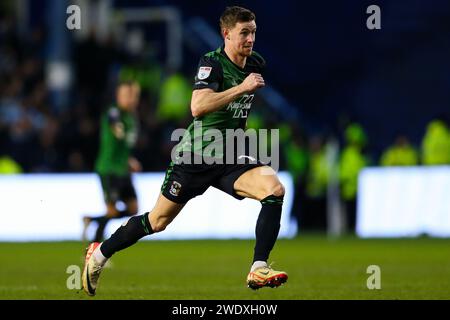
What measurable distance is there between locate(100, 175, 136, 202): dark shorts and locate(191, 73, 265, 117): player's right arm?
5824 mm

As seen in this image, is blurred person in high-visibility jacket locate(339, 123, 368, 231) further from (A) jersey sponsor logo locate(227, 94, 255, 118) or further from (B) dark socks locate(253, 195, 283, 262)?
(B) dark socks locate(253, 195, 283, 262)

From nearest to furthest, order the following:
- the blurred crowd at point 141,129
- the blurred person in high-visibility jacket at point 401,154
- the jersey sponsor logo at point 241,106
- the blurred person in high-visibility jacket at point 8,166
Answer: the jersey sponsor logo at point 241,106, the blurred person in high-visibility jacket at point 8,166, the blurred person in high-visibility jacket at point 401,154, the blurred crowd at point 141,129

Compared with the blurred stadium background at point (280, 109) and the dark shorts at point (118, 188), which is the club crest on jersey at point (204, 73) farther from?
the blurred stadium background at point (280, 109)

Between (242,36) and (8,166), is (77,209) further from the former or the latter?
(242,36)

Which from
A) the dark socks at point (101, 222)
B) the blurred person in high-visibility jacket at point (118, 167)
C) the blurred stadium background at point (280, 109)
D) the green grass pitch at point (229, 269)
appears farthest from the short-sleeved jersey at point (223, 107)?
the blurred stadium background at point (280, 109)

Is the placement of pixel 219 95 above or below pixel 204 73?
below

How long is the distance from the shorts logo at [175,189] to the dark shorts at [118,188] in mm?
5466

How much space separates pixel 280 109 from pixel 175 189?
15845mm

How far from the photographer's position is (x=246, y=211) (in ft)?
64.7

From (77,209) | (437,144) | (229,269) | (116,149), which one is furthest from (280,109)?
(229,269)

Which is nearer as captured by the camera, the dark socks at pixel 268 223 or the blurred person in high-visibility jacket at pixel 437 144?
the dark socks at pixel 268 223

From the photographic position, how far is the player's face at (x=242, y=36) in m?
Result: 9.16

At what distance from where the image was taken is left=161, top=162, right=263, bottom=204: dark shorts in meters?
9.30

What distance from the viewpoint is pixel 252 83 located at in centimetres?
884
